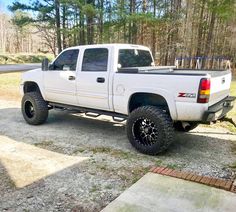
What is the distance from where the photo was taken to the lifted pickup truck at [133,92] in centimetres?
406

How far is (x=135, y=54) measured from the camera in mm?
5496

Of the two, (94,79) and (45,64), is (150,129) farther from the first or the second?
(45,64)

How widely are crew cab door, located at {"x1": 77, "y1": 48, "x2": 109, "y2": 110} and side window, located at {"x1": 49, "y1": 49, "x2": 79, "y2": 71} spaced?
26 cm

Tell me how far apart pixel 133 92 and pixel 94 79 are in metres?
0.92

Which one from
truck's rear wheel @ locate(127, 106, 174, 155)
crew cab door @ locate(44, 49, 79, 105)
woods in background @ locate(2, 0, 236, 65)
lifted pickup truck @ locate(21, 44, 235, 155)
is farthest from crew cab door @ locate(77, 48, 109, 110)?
woods in background @ locate(2, 0, 236, 65)

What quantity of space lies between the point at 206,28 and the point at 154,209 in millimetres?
19182

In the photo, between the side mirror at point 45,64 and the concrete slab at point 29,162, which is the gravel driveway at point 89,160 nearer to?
the concrete slab at point 29,162

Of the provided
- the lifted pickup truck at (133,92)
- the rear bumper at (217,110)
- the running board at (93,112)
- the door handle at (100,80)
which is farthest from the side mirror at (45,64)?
the rear bumper at (217,110)

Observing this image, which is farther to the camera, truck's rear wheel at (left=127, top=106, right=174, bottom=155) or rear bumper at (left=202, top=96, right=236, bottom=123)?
truck's rear wheel at (left=127, top=106, right=174, bottom=155)

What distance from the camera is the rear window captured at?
5.15 m

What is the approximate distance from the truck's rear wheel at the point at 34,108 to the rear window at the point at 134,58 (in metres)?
2.25

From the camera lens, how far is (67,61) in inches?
230

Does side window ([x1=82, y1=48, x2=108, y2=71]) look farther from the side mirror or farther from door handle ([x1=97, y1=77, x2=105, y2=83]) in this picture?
the side mirror

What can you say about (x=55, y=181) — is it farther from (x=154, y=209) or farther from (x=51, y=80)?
(x=51, y=80)
